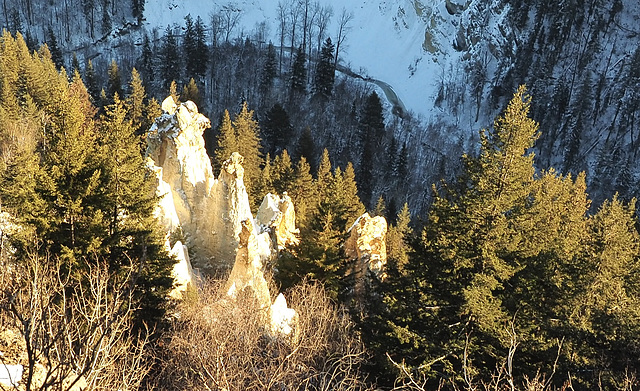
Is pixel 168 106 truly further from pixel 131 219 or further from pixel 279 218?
pixel 131 219

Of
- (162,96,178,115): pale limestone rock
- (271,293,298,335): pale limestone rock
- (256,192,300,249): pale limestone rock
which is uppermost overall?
(162,96,178,115): pale limestone rock

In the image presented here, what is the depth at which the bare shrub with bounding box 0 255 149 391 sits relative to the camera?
373cm

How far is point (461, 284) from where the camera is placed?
10875mm

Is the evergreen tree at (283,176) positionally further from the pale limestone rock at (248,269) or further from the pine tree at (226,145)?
the pale limestone rock at (248,269)

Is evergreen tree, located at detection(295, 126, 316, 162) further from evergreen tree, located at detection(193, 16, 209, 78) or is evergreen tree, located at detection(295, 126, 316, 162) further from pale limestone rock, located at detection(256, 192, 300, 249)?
evergreen tree, located at detection(193, 16, 209, 78)

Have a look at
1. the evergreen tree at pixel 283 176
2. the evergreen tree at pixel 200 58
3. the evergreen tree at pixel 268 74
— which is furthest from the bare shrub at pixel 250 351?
the evergreen tree at pixel 200 58

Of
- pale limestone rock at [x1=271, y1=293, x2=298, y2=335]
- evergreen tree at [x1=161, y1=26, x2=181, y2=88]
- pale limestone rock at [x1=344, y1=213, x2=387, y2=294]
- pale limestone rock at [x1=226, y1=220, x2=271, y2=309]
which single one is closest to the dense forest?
pale limestone rock at [x1=271, y1=293, x2=298, y2=335]

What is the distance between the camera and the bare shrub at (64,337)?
12.2 feet

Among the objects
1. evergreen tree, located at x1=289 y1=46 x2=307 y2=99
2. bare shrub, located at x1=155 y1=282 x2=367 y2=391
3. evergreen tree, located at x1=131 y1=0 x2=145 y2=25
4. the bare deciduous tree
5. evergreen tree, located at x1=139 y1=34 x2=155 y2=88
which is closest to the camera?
bare shrub, located at x1=155 y1=282 x2=367 y2=391

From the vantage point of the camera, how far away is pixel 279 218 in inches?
949

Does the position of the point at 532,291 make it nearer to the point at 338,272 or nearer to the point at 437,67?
the point at 338,272

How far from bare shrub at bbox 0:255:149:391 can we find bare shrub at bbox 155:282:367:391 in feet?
5.39

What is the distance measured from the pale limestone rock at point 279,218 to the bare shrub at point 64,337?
11.9 metres

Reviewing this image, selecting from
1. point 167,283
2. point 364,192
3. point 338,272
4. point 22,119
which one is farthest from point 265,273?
point 364,192
